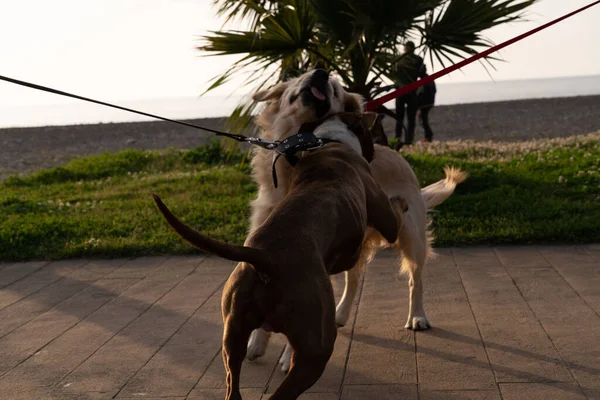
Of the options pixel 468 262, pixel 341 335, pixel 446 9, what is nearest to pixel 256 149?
pixel 341 335

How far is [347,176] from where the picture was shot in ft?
10.7

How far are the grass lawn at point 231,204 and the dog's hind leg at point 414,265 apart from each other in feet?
6.77

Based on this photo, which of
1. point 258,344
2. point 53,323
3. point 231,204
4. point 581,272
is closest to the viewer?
point 258,344

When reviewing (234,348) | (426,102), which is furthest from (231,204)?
(426,102)

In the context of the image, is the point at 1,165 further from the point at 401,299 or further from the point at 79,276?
the point at 401,299

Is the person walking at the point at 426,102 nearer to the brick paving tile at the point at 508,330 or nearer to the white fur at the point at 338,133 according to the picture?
the brick paving tile at the point at 508,330

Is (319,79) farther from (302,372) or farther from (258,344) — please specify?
(302,372)

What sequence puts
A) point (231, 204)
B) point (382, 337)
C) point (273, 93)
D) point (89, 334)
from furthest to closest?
point (231, 204)
point (89, 334)
point (382, 337)
point (273, 93)

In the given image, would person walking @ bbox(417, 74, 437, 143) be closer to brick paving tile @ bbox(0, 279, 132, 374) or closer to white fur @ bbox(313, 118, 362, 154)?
brick paving tile @ bbox(0, 279, 132, 374)

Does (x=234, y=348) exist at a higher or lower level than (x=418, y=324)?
higher

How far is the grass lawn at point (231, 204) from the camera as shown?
23.5ft

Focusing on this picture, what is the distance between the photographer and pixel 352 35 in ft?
25.2

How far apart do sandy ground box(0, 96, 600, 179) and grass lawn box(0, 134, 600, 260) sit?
521cm

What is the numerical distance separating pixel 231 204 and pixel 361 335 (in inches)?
173
